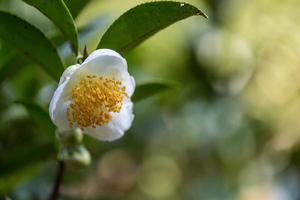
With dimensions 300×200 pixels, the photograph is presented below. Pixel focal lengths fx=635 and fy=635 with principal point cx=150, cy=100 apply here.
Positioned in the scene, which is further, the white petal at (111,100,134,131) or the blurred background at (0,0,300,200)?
the blurred background at (0,0,300,200)

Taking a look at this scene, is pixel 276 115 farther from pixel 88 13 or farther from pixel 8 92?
pixel 8 92

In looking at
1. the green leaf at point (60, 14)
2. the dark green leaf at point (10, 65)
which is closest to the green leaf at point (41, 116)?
the dark green leaf at point (10, 65)

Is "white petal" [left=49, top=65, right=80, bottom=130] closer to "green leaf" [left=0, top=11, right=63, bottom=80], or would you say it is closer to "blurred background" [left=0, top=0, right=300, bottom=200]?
"green leaf" [left=0, top=11, right=63, bottom=80]

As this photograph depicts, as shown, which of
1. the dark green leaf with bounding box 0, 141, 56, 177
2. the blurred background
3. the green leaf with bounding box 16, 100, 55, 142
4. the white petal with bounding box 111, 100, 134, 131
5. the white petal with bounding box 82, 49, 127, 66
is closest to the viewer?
the white petal with bounding box 82, 49, 127, 66

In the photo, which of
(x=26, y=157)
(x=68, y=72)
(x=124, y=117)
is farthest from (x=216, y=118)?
(x=68, y=72)

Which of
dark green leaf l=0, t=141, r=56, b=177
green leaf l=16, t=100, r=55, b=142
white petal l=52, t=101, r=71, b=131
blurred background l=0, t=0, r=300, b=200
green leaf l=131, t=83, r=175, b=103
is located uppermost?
white petal l=52, t=101, r=71, b=131

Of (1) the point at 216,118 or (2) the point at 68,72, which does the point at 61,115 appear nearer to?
(2) the point at 68,72

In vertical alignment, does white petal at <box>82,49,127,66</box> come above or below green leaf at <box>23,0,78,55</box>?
below

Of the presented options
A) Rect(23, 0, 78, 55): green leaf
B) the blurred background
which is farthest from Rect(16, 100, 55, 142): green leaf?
the blurred background
